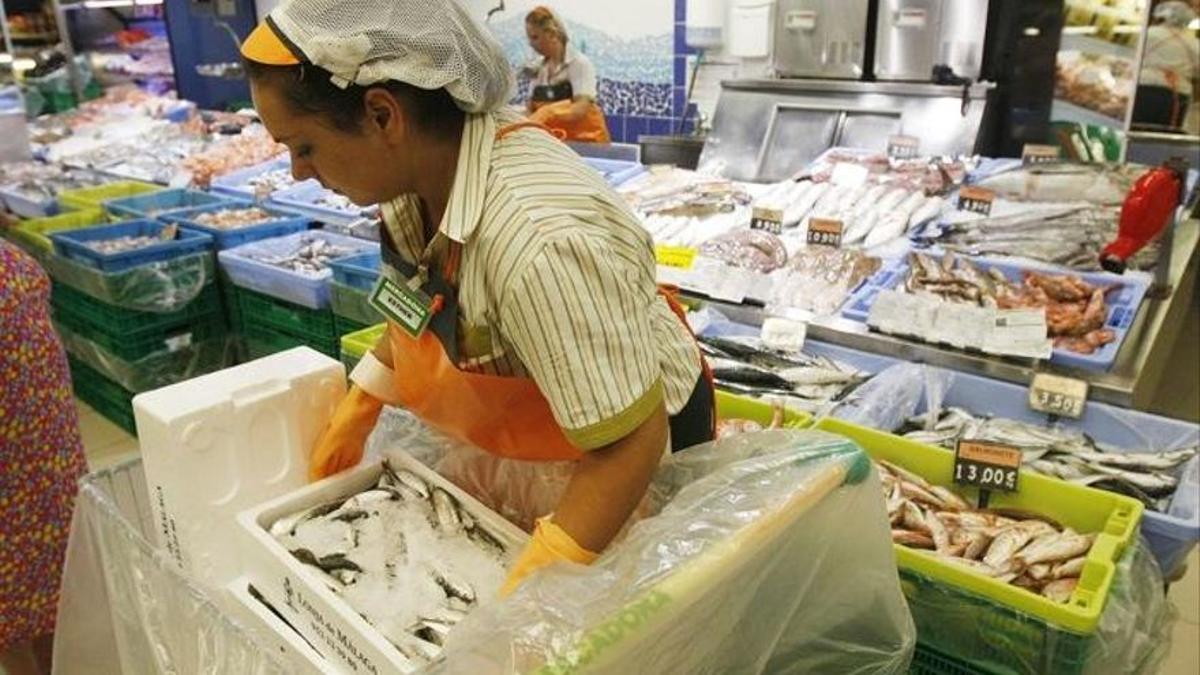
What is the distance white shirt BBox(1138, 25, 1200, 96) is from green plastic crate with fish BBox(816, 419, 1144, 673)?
212 inches

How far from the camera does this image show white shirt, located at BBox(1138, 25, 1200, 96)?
19.7ft

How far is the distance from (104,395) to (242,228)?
1125mm

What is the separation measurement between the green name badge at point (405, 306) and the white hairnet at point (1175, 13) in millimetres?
6342

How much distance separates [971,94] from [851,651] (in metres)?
4.29

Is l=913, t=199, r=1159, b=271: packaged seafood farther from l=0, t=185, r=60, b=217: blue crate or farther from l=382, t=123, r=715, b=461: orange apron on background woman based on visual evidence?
l=0, t=185, r=60, b=217: blue crate

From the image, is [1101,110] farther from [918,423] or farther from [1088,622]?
[1088,622]

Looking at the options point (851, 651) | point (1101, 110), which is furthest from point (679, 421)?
point (1101, 110)

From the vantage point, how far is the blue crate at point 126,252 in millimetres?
3963

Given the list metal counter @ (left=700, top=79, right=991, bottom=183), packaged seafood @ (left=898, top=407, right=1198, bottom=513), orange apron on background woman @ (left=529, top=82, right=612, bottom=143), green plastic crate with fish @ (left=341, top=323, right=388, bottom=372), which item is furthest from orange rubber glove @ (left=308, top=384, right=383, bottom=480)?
orange apron on background woman @ (left=529, top=82, right=612, bottom=143)

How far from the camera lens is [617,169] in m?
4.80

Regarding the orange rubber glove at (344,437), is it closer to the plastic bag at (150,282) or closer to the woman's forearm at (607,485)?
the woman's forearm at (607,485)

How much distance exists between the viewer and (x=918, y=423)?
243 centimetres

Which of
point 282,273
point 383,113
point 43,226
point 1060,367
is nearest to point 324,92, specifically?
point 383,113

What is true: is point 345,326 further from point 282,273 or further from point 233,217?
point 233,217
